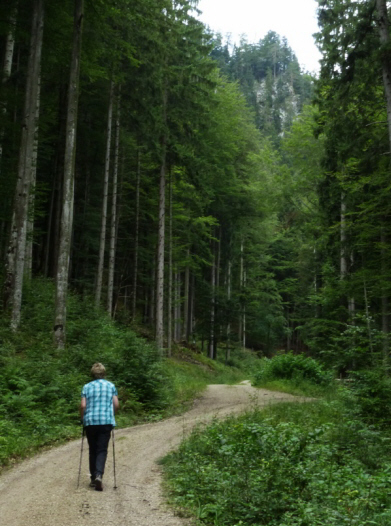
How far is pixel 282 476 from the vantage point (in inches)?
239

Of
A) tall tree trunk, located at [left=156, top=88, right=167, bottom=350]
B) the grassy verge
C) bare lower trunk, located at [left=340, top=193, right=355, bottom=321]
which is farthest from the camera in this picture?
tall tree trunk, located at [left=156, top=88, right=167, bottom=350]

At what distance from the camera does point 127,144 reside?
24.6 m

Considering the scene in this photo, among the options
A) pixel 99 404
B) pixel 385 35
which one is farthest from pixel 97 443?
pixel 385 35

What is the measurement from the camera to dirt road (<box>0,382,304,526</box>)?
527cm

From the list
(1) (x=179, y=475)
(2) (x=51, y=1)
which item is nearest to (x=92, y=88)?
(2) (x=51, y=1)

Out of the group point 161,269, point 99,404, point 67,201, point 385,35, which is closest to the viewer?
point 99,404

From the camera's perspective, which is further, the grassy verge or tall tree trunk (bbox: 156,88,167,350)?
tall tree trunk (bbox: 156,88,167,350)

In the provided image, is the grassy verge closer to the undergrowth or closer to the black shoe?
the undergrowth

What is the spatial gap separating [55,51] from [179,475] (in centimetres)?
1494

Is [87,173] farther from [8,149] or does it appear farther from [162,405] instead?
[162,405]

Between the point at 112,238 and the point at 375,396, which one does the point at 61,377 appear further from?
the point at 112,238

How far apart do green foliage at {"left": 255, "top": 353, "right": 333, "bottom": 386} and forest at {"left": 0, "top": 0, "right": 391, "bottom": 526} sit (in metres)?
0.08

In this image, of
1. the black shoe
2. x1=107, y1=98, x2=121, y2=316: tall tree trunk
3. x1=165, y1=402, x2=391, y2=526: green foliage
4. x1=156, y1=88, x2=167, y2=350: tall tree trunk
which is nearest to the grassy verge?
x1=156, y1=88, x2=167, y2=350: tall tree trunk

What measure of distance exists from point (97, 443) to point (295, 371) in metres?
14.2
